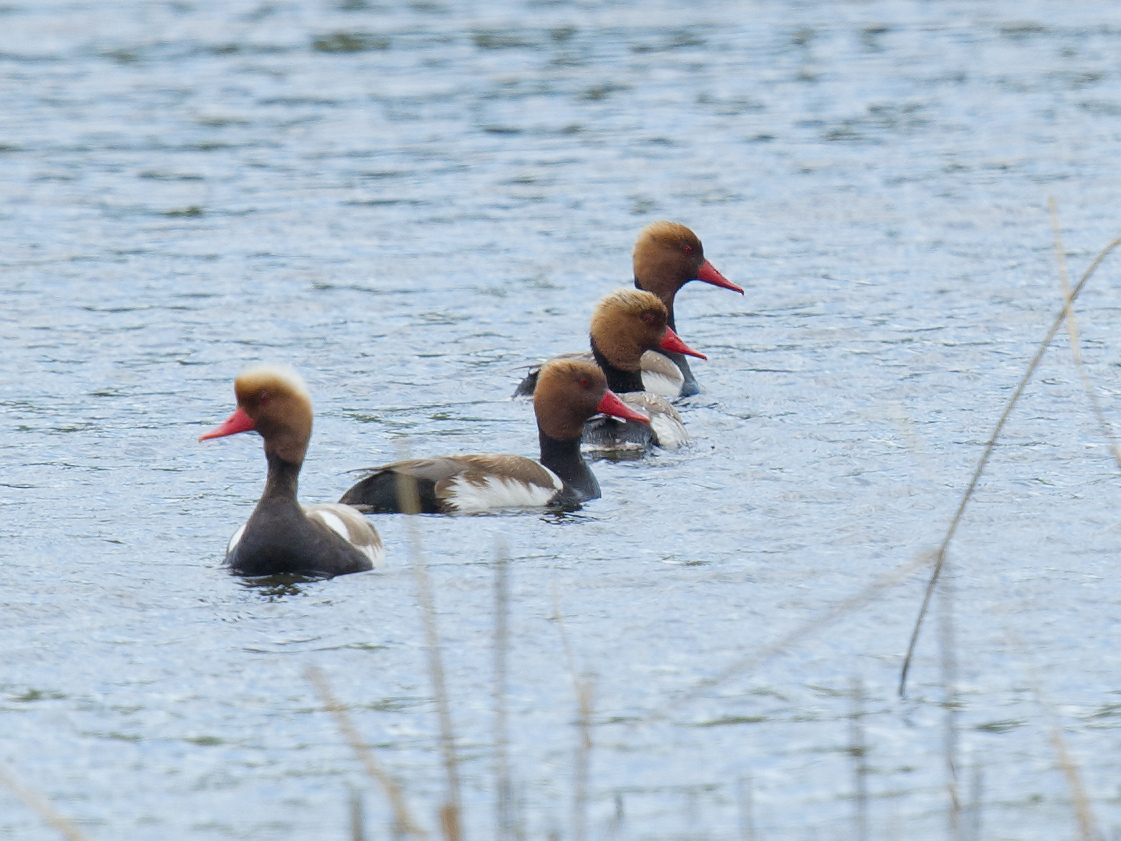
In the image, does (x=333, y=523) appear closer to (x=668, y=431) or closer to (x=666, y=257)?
(x=668, y=431)

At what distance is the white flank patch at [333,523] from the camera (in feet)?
29.0

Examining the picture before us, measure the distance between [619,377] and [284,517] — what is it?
428 cm

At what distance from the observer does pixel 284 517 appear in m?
8.62

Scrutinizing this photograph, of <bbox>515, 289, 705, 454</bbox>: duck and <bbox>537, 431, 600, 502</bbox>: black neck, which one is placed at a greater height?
<bbox>515, 289, 705, 454</bbox>: duck

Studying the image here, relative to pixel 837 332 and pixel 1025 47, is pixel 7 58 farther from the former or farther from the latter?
pixel 837 332

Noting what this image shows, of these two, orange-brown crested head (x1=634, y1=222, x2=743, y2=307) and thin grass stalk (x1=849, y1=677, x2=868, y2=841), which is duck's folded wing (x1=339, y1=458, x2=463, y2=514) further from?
orange-brown crested head (x1=634, y1=222, x2=743, y2=307)

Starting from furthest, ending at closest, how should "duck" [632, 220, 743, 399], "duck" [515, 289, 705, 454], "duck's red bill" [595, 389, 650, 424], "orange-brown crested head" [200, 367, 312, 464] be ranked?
"duck" [632, 220, 743, 399] → "duck" [515, 289, 705, 454] → "duck's red bill" [595, 389, 650, 424] → "orange-brown crested head" [200, 367, 312, 464]

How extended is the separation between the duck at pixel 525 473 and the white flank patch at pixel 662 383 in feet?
7.73

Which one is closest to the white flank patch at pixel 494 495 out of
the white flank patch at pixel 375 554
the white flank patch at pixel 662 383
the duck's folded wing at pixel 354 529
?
the duck's folded wing at pixel 354 529

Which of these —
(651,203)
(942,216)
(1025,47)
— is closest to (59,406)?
(651,203)

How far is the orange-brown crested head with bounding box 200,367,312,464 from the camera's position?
880 cm

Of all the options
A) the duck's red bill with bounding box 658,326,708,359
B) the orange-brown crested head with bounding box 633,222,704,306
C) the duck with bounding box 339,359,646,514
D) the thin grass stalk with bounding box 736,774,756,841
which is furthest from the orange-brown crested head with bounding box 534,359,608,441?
the thin grass stalk with bounding box 736,774,756,841

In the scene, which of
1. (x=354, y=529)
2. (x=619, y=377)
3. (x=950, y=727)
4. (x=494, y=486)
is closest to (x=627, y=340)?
(x=619, y=377)

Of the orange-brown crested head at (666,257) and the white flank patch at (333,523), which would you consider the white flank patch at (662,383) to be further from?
the white flank patch at (333,523)
